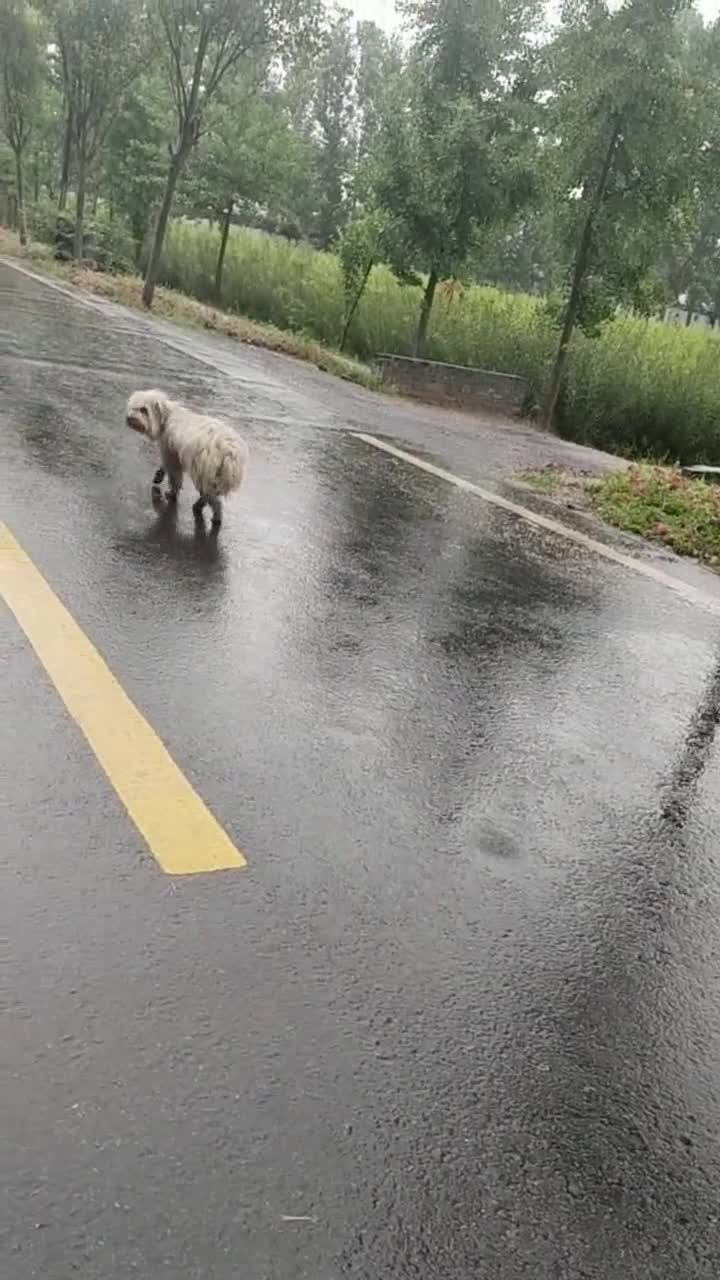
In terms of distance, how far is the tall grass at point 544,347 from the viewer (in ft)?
54.0

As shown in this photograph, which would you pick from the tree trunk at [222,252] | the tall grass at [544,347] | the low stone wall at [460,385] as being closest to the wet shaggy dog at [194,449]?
the low stone wall at [460,385]

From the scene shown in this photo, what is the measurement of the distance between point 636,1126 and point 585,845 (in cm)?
124

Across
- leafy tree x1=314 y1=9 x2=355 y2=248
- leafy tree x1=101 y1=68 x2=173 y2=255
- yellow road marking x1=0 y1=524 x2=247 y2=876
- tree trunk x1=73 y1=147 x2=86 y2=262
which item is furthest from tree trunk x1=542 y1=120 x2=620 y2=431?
leafy tree x1=314 y1=9 x2=355 y2=248

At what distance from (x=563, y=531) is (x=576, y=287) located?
7336mm

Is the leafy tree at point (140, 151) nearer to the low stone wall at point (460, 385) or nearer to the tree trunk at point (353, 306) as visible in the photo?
the tree trunk at point (353, 306)

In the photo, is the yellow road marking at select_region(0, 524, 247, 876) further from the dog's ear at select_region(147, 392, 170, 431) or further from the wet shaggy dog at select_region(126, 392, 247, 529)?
the dog's ear at select_region(147, 392, 170, 431)

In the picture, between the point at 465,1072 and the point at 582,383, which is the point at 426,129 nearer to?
the point at 582,383

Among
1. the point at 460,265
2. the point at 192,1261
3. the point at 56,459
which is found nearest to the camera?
the point at 192,1261

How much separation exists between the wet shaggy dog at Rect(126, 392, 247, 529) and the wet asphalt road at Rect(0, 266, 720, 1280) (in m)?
0.67

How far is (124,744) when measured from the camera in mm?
3666

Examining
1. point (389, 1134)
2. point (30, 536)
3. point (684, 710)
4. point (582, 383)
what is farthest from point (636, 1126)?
point (582, 383)

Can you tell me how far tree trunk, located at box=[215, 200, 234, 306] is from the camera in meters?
27.2

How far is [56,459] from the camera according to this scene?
25.1ft

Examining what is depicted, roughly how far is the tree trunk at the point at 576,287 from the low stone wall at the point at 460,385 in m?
0.70
